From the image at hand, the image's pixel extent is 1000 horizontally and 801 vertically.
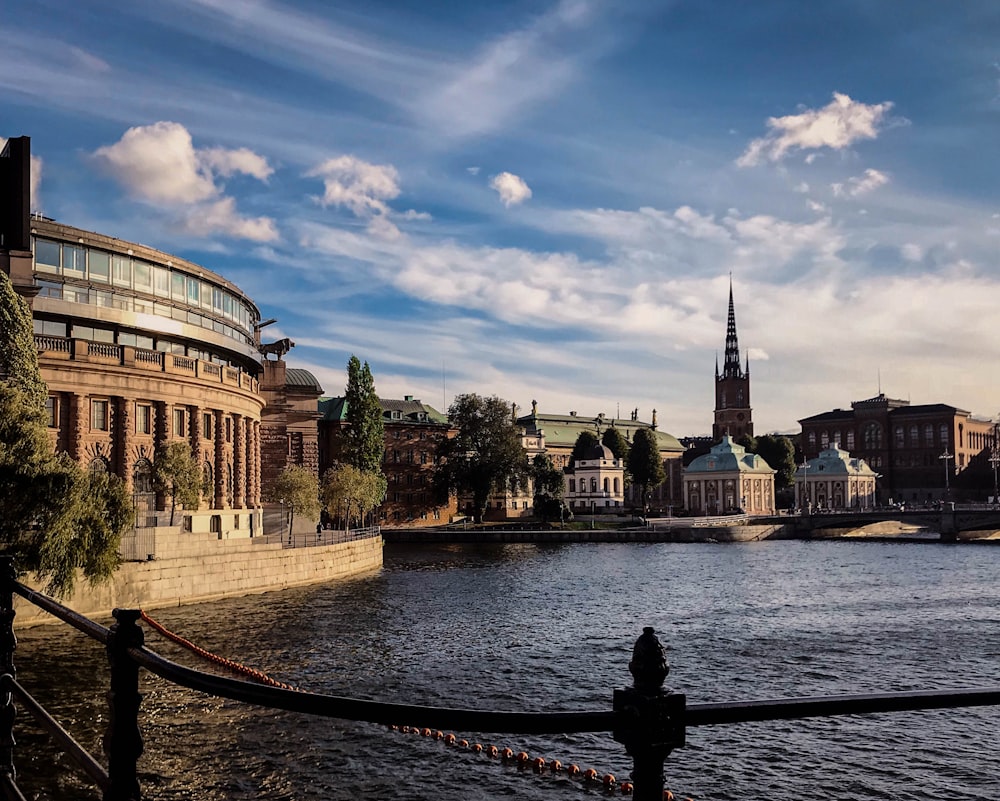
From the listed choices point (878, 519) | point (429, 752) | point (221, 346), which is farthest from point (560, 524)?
point (429, 752)

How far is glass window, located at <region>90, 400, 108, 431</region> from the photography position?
5950 centimetres

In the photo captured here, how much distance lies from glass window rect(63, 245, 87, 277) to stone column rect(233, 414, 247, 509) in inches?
626

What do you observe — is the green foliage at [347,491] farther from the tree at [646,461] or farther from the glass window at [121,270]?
the tree at [646,461]

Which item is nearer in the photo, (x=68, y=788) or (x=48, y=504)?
(x=68, y=788)

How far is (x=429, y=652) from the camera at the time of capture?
3872 centimetres

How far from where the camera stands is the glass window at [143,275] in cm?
6806

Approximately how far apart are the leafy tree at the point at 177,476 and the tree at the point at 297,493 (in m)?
19.4

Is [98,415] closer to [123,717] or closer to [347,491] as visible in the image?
[347,491]

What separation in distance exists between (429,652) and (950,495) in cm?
18259

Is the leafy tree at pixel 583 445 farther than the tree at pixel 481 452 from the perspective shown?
Yes

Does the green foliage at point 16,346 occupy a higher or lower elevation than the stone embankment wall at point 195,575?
higher

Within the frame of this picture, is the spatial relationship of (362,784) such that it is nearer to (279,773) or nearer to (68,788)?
(279,773)

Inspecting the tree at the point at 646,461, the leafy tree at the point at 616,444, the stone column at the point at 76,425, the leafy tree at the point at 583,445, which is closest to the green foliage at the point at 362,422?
the stone column at the point at 76,425

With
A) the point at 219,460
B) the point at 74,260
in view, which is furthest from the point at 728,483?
the point at 74,260
